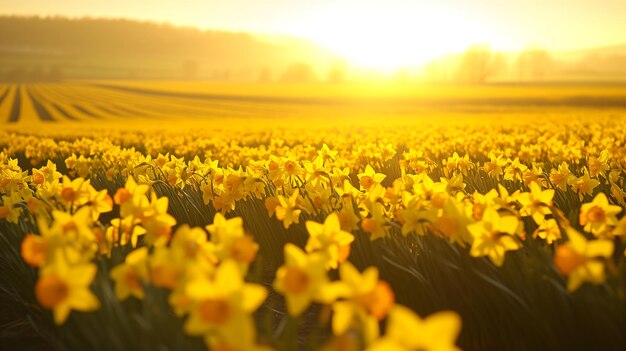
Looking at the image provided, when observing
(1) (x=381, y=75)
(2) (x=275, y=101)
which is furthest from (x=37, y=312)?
(1) (x=381, y=75)

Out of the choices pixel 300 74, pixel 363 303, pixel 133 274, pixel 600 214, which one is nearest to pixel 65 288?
pixel 133 274

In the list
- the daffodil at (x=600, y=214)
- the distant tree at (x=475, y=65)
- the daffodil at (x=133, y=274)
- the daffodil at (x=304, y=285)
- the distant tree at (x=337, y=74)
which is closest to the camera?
the daffodil at (x=304, y=285)

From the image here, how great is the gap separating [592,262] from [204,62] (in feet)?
641

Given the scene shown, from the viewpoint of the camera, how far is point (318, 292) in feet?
4.69

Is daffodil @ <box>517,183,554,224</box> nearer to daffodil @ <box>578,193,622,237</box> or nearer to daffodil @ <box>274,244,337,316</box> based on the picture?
daffodil @ <box>578,193,622,237</box>

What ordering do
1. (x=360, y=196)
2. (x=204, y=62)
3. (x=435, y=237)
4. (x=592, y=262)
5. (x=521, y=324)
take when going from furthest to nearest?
1. (x=204, y=62)
2. (x=360, y=196)
3. (x=435, y=237)
4. (x=521, y=324)
5. (x=592, y=262)

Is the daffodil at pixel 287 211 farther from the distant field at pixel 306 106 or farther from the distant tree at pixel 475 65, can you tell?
the distant tree at pixel 475 65

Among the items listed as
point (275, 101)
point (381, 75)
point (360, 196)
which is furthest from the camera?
point (381, 75)

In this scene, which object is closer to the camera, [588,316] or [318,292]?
[318,292]

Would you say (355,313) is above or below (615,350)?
above

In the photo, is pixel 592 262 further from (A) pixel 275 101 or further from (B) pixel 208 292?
(A) pixel 275 101

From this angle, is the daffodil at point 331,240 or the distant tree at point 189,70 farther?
the distant tree at point 189,70

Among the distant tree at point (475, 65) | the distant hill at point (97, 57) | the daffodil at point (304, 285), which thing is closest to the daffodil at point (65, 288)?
the daffodil at point (304, 285)

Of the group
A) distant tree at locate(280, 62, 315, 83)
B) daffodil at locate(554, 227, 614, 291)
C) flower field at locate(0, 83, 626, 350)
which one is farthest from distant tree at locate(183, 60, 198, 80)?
daffodil at locate(554, 227, 614, 291)
